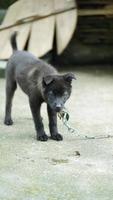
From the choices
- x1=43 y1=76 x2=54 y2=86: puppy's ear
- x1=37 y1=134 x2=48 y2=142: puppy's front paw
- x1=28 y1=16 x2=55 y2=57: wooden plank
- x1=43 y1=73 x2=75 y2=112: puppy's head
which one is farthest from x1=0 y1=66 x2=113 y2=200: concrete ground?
x1=28 y1=16 x2=55 y2=57: wooden plank

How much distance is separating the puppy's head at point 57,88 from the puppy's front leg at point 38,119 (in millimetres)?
357

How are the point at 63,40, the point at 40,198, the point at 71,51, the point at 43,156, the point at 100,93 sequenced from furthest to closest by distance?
the point at 71,51 → the point at 63,40 → the point at 100,93 → the point at 43,156 → the point at 40,198

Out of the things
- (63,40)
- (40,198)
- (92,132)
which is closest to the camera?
(40,198)

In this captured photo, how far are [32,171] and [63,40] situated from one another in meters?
4.48

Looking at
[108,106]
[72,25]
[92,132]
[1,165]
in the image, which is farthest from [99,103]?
[1,165]

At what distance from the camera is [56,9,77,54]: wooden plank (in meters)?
9.09

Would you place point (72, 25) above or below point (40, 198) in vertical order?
below

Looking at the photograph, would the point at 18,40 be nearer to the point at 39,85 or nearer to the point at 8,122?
the point at 8,122

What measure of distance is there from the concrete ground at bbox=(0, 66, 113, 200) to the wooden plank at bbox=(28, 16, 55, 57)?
160 cm

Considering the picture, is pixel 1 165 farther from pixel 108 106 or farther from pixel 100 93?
pixel 100 93

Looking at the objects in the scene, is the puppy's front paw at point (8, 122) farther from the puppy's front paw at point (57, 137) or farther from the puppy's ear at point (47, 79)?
the puppy's ear at point (47, 79)

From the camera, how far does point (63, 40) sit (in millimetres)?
9094

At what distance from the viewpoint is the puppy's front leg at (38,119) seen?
225 inches

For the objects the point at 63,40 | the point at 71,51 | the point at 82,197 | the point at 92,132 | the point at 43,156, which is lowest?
the point at 71,51
